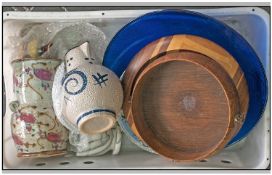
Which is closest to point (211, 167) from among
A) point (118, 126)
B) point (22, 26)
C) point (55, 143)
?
point (118, 126)

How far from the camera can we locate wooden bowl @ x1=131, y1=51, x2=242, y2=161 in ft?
2.73

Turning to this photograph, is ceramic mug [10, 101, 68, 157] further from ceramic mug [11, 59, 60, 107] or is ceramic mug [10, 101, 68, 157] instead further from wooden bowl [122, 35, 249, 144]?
wooden bowl [122, 35, 249, 144]

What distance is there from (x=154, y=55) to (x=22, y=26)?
1.16ft

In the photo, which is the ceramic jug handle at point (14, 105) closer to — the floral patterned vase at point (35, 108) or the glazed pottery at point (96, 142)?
the floral patterned vase at point (35, 108)

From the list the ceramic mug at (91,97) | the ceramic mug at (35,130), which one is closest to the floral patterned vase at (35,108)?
the ceramic mug at (35,130)

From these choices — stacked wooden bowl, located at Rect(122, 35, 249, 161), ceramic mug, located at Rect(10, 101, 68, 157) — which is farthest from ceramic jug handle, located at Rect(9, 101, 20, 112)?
stacked wooden bowl, located at Rect(122, 35, 249, 161)

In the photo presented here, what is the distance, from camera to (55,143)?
977 mm

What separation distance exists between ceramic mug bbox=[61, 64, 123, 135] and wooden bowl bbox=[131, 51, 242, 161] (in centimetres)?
4

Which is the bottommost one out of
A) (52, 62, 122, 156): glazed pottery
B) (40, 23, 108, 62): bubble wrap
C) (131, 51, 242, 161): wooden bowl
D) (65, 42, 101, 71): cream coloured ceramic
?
(52, 62, 122, 156): glazed pottery

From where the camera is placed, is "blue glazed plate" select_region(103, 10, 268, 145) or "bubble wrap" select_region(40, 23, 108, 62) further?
"bubble wrap" select_region(40, 23, 108, 62)

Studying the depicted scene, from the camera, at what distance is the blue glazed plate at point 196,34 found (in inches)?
33.8

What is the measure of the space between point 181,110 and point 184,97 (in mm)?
26

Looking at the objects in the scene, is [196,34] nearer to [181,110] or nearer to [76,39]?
[181,110]

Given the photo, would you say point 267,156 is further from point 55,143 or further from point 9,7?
point 9,7
